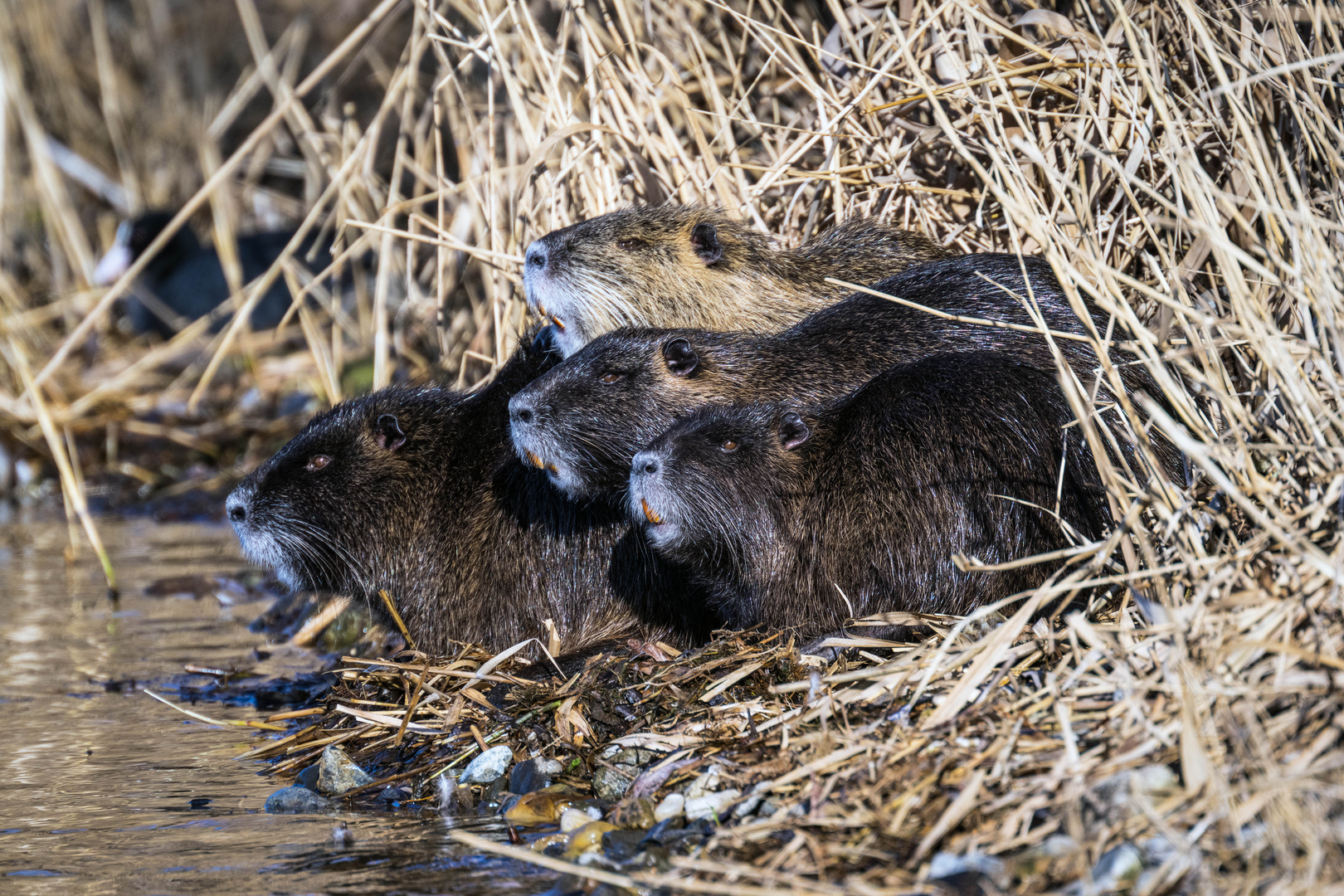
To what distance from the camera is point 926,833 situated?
216cm

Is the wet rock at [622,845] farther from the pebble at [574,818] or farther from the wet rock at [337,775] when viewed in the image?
the wet rock at [337,775]

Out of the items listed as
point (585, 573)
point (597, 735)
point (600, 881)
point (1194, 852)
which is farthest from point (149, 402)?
point (1194, 852)

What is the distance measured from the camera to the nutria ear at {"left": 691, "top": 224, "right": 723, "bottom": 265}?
4.03 m

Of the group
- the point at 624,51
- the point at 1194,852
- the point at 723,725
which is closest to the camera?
the point at 1194,852

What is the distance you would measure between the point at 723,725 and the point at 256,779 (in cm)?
108

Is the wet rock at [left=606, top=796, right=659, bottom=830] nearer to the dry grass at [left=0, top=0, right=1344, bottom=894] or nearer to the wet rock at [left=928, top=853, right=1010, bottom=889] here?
the dry grass at [left=0, top=0, right=1344, bottom=894]

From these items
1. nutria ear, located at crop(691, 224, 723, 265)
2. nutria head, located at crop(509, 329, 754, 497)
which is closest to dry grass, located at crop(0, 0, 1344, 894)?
nutria ear, located at crop(691, 224, 723, 265)

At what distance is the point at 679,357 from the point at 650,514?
0.52 metres

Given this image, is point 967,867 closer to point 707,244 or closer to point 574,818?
point 574,818

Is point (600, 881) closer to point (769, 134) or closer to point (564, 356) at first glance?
point (564, 356)

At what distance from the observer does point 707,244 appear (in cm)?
405

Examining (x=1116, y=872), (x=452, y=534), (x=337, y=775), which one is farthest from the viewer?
(x=452, y=534)

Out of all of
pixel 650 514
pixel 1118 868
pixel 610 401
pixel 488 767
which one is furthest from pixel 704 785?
pixel 610 401

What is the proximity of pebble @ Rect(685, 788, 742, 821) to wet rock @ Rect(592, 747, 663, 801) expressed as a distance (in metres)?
0.23
